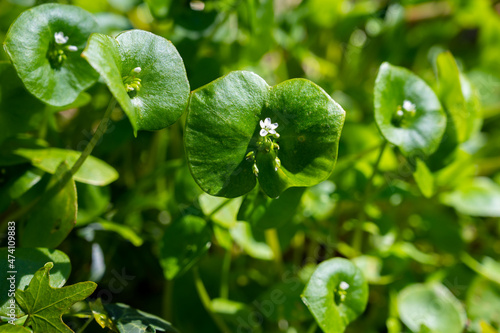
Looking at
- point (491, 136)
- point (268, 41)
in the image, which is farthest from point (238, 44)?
point (491, 136)

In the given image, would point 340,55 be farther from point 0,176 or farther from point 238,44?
point 0,176

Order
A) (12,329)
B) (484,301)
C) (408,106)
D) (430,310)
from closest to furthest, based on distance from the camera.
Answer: (12,329) → (408,106) → (430,310) → (484,301)

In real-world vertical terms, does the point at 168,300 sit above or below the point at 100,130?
below

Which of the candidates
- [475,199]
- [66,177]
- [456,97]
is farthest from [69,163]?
[475,199]

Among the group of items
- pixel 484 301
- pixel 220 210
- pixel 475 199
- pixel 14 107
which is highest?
pixel 14 107

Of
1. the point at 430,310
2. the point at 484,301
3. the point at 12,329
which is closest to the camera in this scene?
the point at 12,329

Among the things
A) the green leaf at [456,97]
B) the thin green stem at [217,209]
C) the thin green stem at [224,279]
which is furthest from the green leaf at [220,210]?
the green leaf at [456,97]

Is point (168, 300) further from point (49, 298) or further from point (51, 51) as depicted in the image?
point (51, 51)
